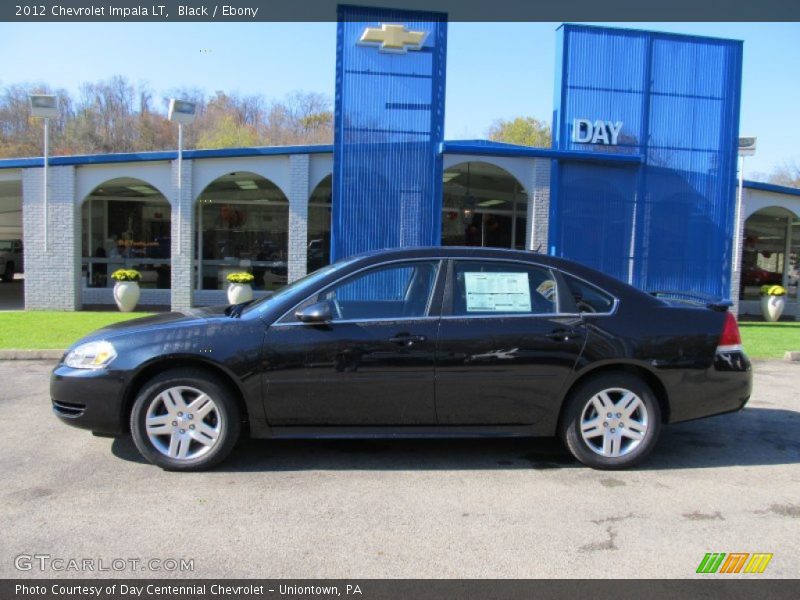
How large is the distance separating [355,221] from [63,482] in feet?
26.3

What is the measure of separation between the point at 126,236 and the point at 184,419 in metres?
14.6

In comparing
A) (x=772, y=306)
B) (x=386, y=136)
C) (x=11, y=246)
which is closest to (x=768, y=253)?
(x=772, y=306)

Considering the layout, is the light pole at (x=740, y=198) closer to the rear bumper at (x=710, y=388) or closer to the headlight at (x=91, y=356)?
the rear bumper at (x=710, y=388)

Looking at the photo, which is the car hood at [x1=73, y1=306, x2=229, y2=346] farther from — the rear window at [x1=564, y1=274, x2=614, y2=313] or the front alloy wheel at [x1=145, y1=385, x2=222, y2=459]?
the rear window at [x1=564, y1=274, x2=614, y2=313]

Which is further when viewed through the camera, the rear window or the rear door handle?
the rear window

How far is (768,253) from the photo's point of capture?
66.0 ft

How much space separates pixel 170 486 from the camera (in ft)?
14.1

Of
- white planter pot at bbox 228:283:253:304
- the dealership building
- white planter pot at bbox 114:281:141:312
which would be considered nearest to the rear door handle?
the dealership building

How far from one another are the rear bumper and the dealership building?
647 centimetres

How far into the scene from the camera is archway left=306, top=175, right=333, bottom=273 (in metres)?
17.0

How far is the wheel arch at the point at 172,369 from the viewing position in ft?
14.7

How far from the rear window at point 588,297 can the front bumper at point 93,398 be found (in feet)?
10.8

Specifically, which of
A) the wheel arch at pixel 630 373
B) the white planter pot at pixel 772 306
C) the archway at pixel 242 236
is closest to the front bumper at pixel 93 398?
the wheel arch at pixel 630 373
